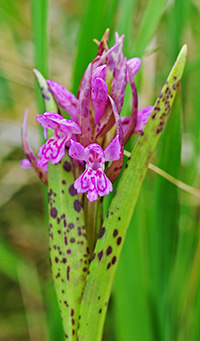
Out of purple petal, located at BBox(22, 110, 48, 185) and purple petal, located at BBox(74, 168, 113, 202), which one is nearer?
purple petal, located at BBox(74, 168, 113, 202)

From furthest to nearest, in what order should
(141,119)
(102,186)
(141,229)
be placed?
(141,229)
(141,119)
(102,186)

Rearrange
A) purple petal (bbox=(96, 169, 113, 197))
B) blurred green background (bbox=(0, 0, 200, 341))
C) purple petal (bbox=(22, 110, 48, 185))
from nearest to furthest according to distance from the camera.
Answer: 1. purple petal (bbox=(96, 169, 113, 197))
2. purple petal (bbox=(22, 110, 48, 185))
3. blurred green background (bbox=(0, 0, 200, 341))

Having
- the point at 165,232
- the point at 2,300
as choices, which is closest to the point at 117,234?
the point at 165,232

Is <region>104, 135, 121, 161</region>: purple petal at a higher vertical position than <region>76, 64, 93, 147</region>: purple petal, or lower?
lower

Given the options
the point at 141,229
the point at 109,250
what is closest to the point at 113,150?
the point at 109,250

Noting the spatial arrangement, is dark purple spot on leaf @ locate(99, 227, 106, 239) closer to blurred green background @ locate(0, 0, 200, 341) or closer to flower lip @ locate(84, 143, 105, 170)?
flower lip @ locate(84, 143, 105, 170)

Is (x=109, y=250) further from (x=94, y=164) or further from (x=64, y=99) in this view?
→ (x=64, y=99)

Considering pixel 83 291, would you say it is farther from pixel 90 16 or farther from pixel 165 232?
pixel 90 16

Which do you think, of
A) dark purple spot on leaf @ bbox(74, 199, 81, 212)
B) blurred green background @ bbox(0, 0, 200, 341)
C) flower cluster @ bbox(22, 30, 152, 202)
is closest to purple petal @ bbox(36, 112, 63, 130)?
flower cluster @ bbox(22, 30, 152, 202)
